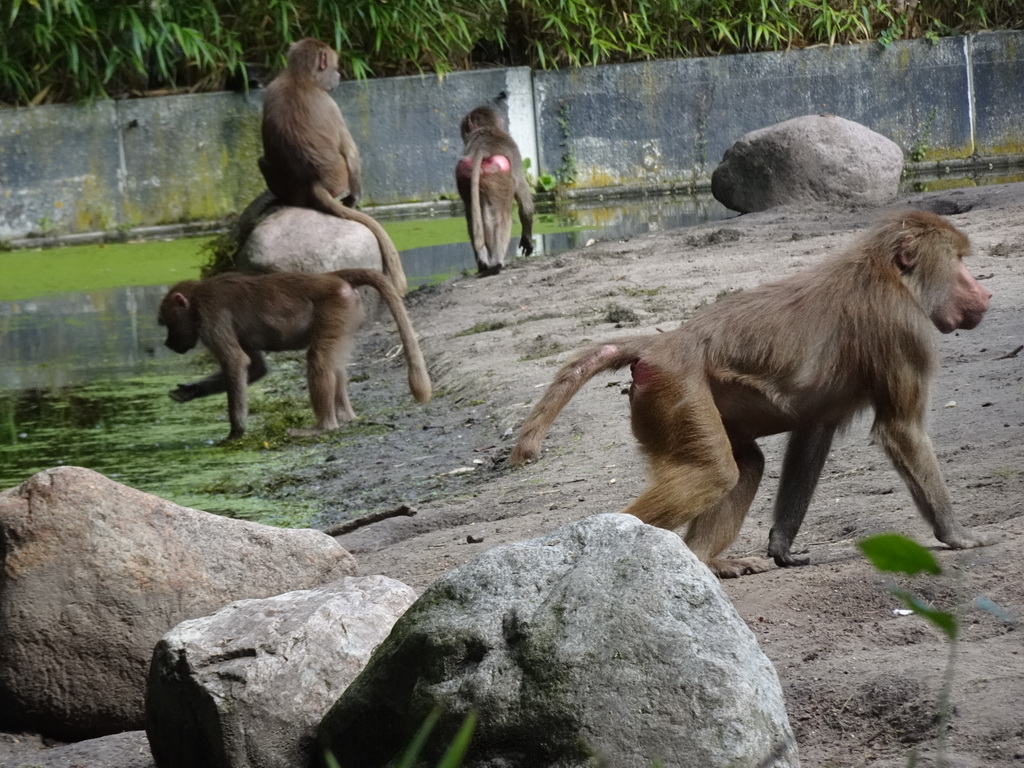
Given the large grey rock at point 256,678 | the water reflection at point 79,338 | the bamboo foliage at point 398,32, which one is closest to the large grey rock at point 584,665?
the large grey rock at point 256,678

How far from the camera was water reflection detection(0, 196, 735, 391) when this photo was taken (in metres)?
9.98

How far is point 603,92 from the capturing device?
17.8 m

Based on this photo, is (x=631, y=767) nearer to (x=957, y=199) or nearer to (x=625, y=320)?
(x=625, y=320)

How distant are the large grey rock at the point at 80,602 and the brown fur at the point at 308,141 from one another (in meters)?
7.02

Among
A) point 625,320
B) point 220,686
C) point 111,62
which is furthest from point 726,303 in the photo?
point 111,62

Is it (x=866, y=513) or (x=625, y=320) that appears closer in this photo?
(x=866, y=513)

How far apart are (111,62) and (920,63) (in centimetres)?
1065

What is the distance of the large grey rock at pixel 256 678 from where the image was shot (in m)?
3.15

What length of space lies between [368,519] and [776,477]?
1703 millimetres

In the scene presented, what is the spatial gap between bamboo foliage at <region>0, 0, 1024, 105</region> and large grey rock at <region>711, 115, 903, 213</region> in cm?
556

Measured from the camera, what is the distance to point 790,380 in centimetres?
404

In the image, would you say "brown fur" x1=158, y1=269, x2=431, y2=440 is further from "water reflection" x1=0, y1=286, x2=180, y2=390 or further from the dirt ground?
"water reflection" x1=0, y1=286, x2=180, y2=390

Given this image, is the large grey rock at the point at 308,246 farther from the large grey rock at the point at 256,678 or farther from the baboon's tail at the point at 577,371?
the large grey rock at the point at 256,678

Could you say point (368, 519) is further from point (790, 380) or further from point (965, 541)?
point (965, 541)
